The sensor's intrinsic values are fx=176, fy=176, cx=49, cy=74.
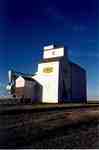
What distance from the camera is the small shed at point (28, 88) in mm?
13984

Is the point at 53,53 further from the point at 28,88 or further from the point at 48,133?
the point at 48,133

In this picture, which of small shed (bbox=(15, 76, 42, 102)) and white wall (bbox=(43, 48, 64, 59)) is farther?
white wall (bbox=(43, 48, 64, 59))

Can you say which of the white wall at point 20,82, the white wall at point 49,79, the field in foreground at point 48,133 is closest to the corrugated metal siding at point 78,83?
the white wall at point 49,79

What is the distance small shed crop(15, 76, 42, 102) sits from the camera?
14.0 m

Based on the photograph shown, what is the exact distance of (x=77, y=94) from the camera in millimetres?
16656

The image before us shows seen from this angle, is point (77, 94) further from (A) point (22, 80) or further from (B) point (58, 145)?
(B) point (58, 145)

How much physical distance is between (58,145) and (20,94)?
12484 mm

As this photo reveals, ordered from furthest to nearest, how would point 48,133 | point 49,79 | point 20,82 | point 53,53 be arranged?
point 53,53 → point 20,82 → point 49,79 → point 48,133

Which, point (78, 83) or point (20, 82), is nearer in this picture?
point (20, 82)

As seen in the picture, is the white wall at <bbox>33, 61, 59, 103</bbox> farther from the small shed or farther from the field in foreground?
the field in foreground

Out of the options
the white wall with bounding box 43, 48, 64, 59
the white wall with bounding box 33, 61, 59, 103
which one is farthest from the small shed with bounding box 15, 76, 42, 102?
the white wall with bounding box 43, 48, 64, 59

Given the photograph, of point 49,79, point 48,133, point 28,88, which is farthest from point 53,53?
point 48,133

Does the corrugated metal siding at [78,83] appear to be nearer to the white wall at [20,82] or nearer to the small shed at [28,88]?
the small shed at [28,88]

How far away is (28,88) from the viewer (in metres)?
14.5
